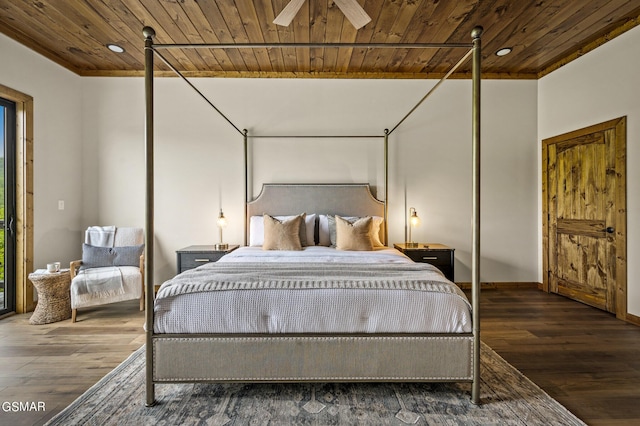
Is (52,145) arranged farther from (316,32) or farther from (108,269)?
(316,32)

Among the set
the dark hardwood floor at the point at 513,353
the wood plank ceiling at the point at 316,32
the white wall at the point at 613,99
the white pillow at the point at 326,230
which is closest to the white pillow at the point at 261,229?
the white pillow at the point at 326,230

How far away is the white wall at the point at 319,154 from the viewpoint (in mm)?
4375

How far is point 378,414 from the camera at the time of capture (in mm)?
1828

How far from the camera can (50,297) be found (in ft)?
10.8

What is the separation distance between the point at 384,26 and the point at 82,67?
3.66 metres

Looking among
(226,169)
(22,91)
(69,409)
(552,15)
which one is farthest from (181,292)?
(552,15)

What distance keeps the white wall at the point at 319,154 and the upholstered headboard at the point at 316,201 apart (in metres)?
0.16

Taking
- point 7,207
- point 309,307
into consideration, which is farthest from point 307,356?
point 7,207

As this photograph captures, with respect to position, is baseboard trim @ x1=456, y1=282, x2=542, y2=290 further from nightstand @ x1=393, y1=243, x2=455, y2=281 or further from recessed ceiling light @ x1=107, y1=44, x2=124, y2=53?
recessed ceiling light @ x1=107, y1=44, x2=124, y2=53

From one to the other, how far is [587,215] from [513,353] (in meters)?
2.15

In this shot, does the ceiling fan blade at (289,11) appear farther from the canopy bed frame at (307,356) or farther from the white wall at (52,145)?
the white wall at (52,145)

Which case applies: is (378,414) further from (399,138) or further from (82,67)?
(82,67)

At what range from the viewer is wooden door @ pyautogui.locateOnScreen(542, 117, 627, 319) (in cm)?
342

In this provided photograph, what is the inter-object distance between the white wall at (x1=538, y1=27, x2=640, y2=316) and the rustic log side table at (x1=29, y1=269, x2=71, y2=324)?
5405mm
